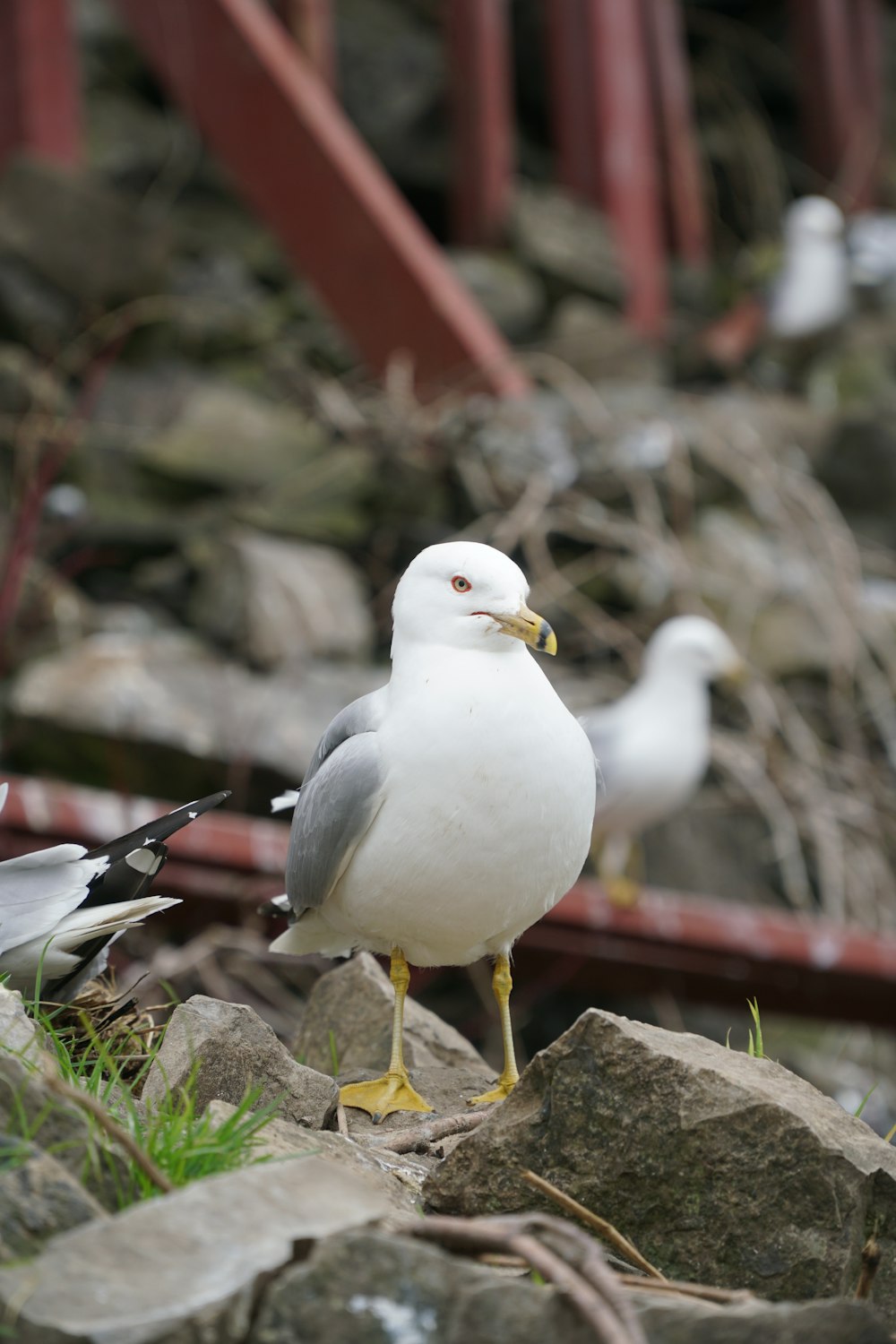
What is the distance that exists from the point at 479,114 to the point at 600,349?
1.49 meters

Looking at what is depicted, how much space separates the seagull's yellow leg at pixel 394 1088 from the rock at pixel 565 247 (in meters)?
6.22

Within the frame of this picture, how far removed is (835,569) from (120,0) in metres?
3.69

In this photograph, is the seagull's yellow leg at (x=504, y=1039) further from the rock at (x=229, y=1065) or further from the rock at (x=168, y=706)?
the rock at (x=168, y=706)

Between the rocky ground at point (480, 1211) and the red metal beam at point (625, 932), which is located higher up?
the rocky ground at point (480, 1211)

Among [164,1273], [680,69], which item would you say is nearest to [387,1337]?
[164,1273]

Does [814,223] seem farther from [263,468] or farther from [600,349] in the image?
[263,468]

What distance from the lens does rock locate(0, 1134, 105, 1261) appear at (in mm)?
1568

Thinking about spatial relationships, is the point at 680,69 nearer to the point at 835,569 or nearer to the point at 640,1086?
the point at 835,569

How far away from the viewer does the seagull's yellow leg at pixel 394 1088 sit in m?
2.52

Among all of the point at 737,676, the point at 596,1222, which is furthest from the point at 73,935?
the point at 737,676

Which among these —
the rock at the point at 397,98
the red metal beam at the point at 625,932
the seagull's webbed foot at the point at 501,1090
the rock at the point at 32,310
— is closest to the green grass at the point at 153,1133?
the seagull's webbed foot at the point at 501,1090

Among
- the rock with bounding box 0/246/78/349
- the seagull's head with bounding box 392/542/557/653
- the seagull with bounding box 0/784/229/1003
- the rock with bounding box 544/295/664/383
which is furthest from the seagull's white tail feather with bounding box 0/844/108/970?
the rock with bounding box 544/295/664/383

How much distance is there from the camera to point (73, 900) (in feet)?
7.89

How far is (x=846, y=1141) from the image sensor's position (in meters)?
2.01
